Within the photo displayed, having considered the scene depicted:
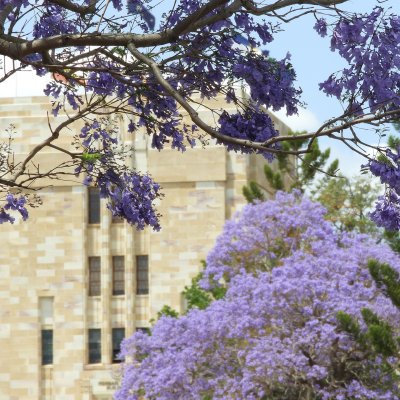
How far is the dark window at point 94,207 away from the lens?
176 feet

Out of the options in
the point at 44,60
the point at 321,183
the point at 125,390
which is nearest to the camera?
the point at 44,60

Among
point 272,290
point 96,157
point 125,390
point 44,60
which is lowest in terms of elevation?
point 125,390

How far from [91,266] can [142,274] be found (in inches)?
78.7

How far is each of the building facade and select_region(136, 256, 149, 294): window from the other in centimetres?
4

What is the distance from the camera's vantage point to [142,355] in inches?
1523

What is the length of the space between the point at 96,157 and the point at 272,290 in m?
18.1

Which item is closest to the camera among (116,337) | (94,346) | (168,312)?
(168,312)

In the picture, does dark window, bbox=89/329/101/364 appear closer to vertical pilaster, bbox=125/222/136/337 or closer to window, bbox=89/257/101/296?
vertical pilaster, bbox=125/222/136/337

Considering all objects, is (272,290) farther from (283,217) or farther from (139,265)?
(139,265)

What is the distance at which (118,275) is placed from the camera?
5328cm

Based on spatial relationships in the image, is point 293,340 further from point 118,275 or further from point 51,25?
point 118,275

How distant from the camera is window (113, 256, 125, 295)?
5316cm

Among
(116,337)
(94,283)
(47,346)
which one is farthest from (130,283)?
(47,346)

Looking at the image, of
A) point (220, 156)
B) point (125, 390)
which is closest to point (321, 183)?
point (220, 156)
